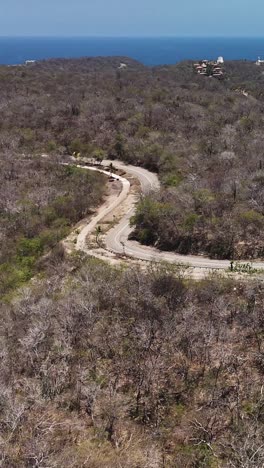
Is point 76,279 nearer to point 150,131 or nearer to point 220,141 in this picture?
point 220,141

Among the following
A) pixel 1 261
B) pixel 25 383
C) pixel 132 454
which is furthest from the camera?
pixel 1 261

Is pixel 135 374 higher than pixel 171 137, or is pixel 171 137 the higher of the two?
pixel 171 137

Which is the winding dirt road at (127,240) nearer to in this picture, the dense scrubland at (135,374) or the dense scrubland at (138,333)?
the dense scrubland at (138,333)

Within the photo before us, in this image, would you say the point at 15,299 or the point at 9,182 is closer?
the point at 15,299

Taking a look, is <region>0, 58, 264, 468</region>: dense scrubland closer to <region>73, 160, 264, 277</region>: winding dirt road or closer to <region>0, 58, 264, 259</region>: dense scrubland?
<region>0, 58, 264, 259</region>: dense scrubland

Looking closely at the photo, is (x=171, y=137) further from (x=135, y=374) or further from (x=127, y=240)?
(x=135, y=374)

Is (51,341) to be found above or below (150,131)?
below

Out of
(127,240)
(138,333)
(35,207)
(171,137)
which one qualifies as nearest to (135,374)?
(138,333)

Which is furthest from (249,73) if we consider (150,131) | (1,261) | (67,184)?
(1,261)

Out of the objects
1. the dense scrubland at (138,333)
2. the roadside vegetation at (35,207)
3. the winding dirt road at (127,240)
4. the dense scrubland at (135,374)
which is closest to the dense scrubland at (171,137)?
the dense scrubland at (138,333)
